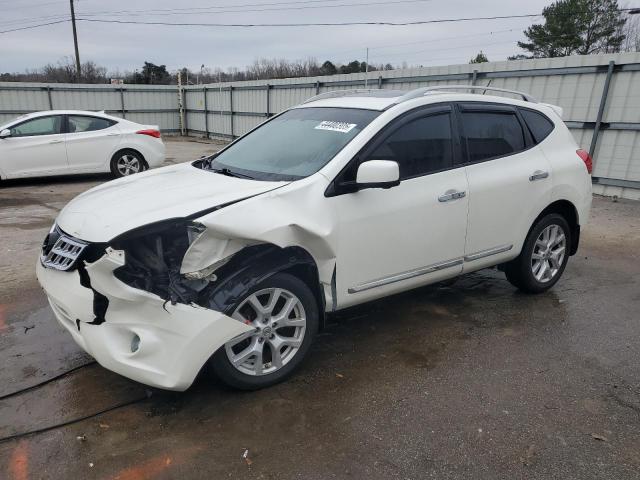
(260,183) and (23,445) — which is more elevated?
(260,183)

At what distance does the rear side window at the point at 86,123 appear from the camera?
34.2 ft

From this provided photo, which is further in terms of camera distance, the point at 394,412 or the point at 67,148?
the point at 67,148

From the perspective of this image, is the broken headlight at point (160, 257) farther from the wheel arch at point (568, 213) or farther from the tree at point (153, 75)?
the tree at point (153, 75)

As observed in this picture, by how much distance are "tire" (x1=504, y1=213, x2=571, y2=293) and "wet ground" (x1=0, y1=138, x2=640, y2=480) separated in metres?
0.23

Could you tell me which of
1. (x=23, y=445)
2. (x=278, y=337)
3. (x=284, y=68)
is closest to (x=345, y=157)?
(x=278, y=337)

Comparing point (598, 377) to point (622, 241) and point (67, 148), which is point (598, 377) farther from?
point (67, 148)

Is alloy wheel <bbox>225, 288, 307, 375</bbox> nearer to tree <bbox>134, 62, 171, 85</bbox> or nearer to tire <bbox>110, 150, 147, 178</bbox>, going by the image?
tire <bbox>110, 150, 147, 178</bbox>

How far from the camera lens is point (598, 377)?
3430 millimetres

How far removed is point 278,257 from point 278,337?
0.51 m

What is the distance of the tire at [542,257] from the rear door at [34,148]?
9249 millimetres

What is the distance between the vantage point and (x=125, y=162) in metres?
11.0

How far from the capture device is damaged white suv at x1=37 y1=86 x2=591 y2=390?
2.77 m

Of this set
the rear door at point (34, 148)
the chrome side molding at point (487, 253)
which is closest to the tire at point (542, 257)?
the chrome side molding at point (487, 253)

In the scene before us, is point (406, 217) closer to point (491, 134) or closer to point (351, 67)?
point (491, 134)
